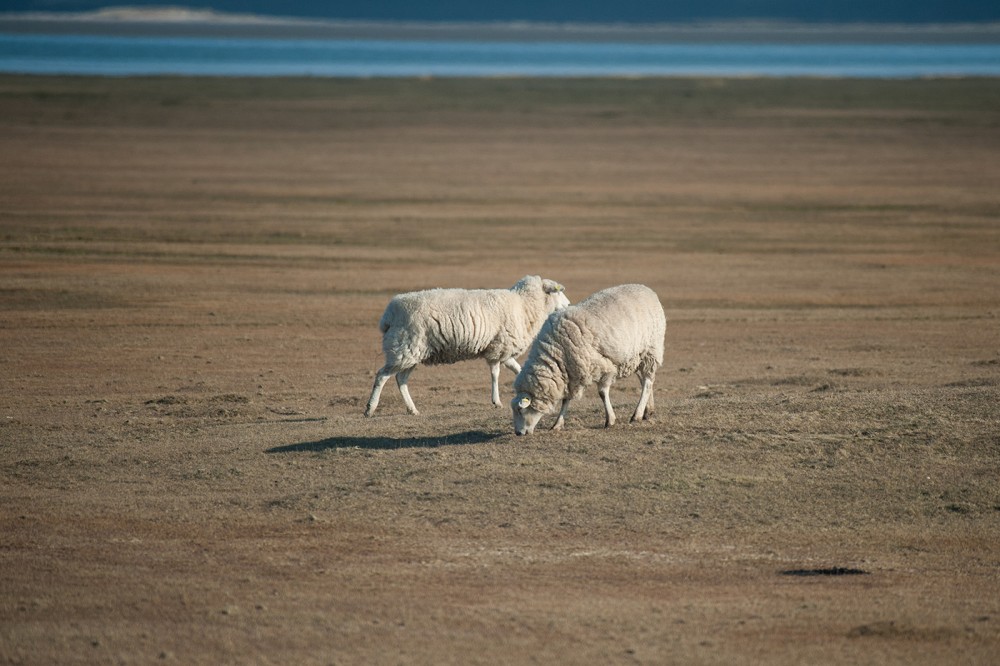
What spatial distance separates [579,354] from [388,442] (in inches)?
75.7

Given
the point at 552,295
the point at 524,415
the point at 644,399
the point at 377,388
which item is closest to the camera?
the point at 524,415

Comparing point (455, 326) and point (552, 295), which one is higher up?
point (552, 295)

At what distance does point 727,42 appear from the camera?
175000mm

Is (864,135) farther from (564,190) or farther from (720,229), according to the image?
(720,229)

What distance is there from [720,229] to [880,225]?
Result: 361cm

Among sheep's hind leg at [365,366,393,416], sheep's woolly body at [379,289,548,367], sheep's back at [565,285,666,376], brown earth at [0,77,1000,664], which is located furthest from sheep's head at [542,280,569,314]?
sheep's hind leg at [365,366,393,416]

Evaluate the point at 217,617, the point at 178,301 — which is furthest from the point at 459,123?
the point at 217,617

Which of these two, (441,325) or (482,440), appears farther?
(441,325)

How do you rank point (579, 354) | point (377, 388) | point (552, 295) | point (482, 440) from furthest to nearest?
point (552, 295)
point (377, 388)
point (482, 440)
point (579, 354)

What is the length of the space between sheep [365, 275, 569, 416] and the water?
70.6 meters

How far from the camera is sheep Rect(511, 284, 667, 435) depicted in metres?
11.9

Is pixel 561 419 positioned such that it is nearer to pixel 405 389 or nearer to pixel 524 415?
pixel 524 415

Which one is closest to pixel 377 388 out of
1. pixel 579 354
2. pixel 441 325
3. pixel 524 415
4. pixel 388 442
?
pixel 441 325

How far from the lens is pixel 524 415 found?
1195cm
